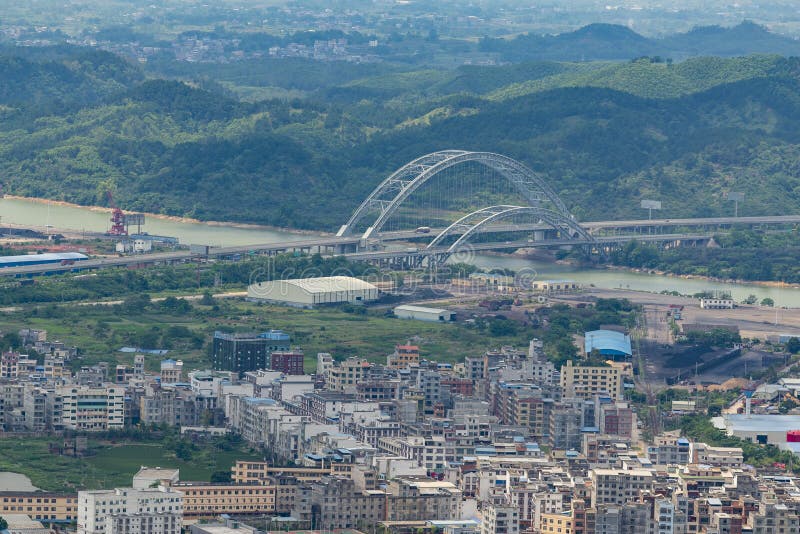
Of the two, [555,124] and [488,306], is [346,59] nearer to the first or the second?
[555,124]

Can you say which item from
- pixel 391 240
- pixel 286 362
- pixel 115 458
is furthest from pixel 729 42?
pixel 115 458

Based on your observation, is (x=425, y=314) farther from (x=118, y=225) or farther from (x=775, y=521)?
(x=775, y=521)

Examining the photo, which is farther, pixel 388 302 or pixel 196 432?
pixel 388 302

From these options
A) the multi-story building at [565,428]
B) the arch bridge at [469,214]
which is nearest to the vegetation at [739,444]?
the multi-story building at [565,428]

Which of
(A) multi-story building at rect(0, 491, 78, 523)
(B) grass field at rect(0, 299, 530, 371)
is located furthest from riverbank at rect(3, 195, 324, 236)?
(A) multi-story building at rect(0, 491, 78, 523)

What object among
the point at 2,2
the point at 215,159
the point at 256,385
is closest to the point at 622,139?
the point at 215,159

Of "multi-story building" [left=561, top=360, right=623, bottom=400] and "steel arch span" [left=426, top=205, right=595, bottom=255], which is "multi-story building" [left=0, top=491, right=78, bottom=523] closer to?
"multi-story building" [left=561, top=360, right=623, bottom=400]
